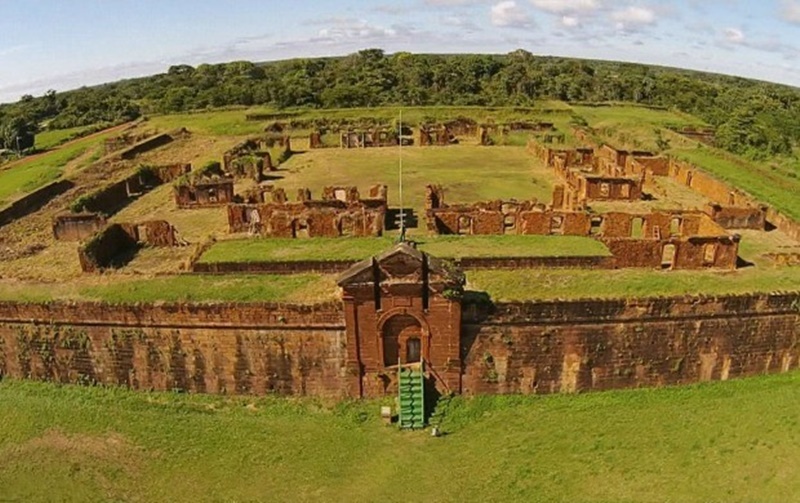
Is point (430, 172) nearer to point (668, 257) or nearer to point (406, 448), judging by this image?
point (668, 257)

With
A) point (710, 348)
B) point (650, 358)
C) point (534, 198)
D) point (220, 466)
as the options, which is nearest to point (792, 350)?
point (710, 348)

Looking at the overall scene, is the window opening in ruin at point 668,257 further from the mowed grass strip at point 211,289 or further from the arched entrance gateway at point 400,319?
the mowed grass strip at point 211,289

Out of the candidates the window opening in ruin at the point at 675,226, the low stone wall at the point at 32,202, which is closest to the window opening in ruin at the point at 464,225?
the window opening in ruin at the point at 675,226

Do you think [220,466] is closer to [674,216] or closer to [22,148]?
[674,216]

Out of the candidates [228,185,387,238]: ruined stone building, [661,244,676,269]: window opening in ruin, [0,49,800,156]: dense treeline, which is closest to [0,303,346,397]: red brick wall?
[228,185,387,238]: ruined stone building

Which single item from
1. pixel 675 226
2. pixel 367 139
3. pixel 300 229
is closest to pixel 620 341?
pixel 675 226

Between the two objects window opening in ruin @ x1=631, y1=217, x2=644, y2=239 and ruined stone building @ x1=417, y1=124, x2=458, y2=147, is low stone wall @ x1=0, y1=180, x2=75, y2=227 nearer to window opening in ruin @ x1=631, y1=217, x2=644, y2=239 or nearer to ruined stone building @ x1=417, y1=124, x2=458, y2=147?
ruined stone building @ x1=417, y1=124, x2=458, y2=147

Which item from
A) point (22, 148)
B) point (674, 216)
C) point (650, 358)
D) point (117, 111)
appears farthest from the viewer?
point (117, 111)
